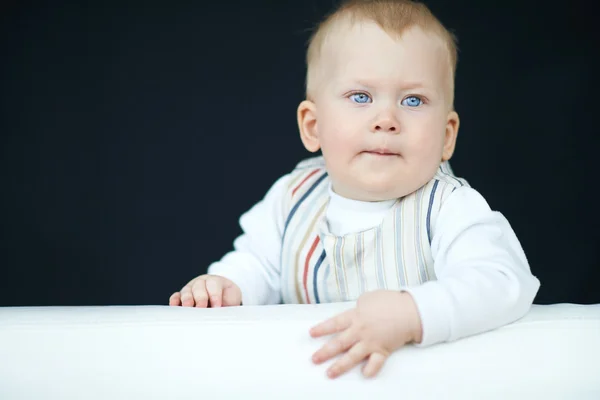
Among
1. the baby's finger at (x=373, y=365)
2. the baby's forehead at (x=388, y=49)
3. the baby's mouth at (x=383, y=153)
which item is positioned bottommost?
the baby's finger at (x=373, y=365)

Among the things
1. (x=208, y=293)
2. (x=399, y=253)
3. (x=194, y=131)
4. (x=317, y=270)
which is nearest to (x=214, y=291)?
(x=208, y=293)

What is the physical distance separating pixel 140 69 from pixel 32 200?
0.47 meters

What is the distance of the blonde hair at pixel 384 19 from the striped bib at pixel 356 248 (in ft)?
0.67

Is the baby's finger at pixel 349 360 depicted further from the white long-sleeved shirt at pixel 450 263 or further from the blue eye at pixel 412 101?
the blue eye at pixel 412 101

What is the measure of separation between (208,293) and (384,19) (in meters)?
0.53

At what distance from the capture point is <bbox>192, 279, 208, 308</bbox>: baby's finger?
4.17 feet

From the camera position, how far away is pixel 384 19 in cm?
131

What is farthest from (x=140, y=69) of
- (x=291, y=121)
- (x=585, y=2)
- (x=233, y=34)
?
(x=585, y=2)

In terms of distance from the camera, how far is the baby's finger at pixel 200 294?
1.27 metres

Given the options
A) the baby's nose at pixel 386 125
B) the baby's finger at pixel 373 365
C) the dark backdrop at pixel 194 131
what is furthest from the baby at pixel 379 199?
the dark backdrop at pixel 194 131

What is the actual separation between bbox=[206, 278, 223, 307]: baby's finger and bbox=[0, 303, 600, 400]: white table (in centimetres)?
29

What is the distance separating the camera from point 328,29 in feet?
4.60

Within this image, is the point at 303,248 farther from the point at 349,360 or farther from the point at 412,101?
the point at 349,360

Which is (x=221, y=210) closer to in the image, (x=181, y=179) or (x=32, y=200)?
(x=181, y=179)
